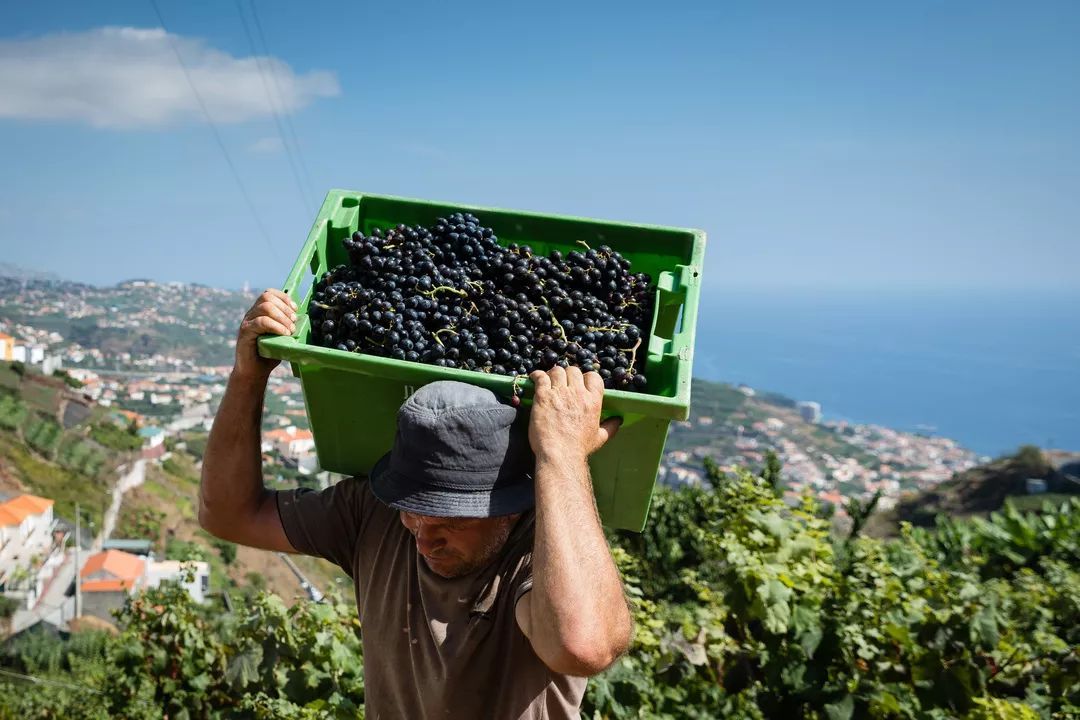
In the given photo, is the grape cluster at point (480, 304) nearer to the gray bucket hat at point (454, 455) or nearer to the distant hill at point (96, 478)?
the gray bucket hat at point (454, 455)

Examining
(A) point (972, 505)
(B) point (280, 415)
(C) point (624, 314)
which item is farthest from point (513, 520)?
(B) point (280, 415)

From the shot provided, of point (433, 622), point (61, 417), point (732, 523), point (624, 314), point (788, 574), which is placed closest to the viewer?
point (433, 622)

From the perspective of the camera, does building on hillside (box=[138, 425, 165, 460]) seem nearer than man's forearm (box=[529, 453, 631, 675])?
No

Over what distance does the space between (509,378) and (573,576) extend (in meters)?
0.43

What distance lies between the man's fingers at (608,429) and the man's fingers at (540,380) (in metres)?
0.15

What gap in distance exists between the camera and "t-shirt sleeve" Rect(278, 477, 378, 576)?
2064 millimetres

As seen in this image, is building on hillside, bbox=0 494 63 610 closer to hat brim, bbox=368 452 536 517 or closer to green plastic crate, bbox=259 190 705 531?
green plastic crate, bbox=259 190 705 531

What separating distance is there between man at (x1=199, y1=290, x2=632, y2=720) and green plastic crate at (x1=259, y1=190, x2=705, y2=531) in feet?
0.23

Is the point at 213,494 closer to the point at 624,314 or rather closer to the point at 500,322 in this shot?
the point at 500,322

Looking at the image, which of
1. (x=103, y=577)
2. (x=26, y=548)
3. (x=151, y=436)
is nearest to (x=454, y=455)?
(x=103, y=577)

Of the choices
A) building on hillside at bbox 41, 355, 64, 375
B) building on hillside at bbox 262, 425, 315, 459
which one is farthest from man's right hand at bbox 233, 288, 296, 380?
building on hillside at bbox 41, 355, 64, 375

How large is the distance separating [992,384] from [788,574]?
535ft

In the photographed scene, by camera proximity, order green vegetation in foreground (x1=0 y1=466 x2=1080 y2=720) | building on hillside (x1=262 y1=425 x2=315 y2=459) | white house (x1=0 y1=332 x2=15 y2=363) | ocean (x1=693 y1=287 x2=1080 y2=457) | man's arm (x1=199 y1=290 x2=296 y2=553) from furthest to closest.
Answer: ocean (x1=693 y1=287 x2=1080 y2=457) → white house (x1=0 y1=332 x2=15 y2=363) → building on hillside (x1=262 y1=425 x2=315 y2=459) → green vegetation in foreground (x1=0 y1=466 x2=1080 y2=720) → man's arm (x1=199 y1=290 x2=296 y2=553)

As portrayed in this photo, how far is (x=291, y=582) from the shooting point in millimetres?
38781
